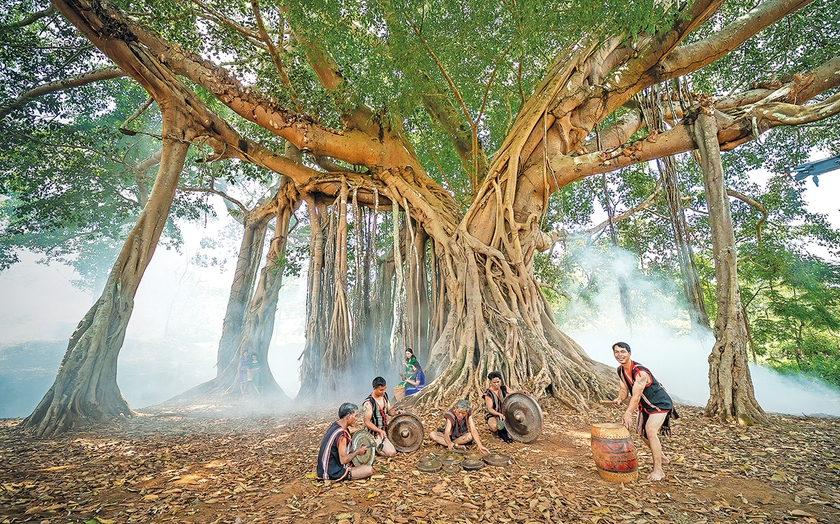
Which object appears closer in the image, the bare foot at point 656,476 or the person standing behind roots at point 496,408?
the bare foot at point 656,476

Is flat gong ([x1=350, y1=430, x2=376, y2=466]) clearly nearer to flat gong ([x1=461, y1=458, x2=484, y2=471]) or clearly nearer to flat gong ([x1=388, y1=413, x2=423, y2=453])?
flat gong ([x1=388, y1=413, x2=423, y2=453])

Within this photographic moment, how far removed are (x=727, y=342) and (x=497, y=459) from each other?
9.51 feet

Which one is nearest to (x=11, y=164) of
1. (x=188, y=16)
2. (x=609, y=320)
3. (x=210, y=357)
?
(x=188, y=16)

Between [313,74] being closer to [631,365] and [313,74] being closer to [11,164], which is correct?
[11,164]

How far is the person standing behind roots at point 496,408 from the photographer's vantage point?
351 centimetres

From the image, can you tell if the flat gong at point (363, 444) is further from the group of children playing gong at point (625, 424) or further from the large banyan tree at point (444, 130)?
the large banyan tree at point (444, 130)

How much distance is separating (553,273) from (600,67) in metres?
7.25

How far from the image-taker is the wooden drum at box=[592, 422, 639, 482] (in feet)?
8.28

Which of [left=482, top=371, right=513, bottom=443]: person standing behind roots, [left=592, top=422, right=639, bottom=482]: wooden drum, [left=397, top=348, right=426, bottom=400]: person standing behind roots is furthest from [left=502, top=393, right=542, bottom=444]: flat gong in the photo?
[left=397, top=348, right=426, bottom=400]: person standing behind roots

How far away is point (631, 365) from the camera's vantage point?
2857 millimetres

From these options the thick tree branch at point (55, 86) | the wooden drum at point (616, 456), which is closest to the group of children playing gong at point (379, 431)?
the wooden drum at point (616, 456)

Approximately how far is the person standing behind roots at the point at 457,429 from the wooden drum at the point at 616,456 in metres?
1.03

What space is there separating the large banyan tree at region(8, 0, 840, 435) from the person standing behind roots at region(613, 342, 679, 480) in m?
1.73

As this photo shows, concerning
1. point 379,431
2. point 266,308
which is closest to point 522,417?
point 379,431
